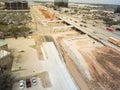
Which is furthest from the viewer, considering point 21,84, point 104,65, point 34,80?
point 104,65

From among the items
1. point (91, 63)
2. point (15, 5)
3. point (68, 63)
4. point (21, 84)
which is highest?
point (15, 5)

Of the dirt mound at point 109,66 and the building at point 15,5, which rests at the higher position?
the building at point 15,5

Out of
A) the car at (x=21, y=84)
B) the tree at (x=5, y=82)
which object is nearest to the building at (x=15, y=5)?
the car at (x=21, y=84)

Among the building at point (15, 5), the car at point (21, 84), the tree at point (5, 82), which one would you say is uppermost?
the building at point (15, 5)

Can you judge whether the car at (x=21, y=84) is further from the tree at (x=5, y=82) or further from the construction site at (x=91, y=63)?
the construction site at (x=91, y=63)

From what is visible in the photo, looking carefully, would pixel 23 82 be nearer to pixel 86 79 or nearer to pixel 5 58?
pixel 5 58

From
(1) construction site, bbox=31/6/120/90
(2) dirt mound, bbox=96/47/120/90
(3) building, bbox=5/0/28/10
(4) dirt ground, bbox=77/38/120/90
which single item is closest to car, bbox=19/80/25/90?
(1) construction site, bbox=31/6/120/90

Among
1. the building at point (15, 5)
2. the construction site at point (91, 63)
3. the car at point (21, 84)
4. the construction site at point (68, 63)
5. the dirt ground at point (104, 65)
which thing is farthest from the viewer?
the building at point (15, 5)

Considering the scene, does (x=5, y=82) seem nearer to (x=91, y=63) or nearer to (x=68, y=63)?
(x=68, y=63)

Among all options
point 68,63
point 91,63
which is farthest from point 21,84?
point 91,63

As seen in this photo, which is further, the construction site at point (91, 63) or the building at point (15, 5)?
the building at point (15, 5)

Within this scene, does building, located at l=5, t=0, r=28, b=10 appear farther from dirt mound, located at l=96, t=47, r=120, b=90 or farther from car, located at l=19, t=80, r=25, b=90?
car, located at l=19, t=80, r=25, b=90

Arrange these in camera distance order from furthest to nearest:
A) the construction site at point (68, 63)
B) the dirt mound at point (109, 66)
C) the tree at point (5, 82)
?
the dirt mound at point (109, 66) < the construction site at point (68, 63) < the tree at point (5, 82)
